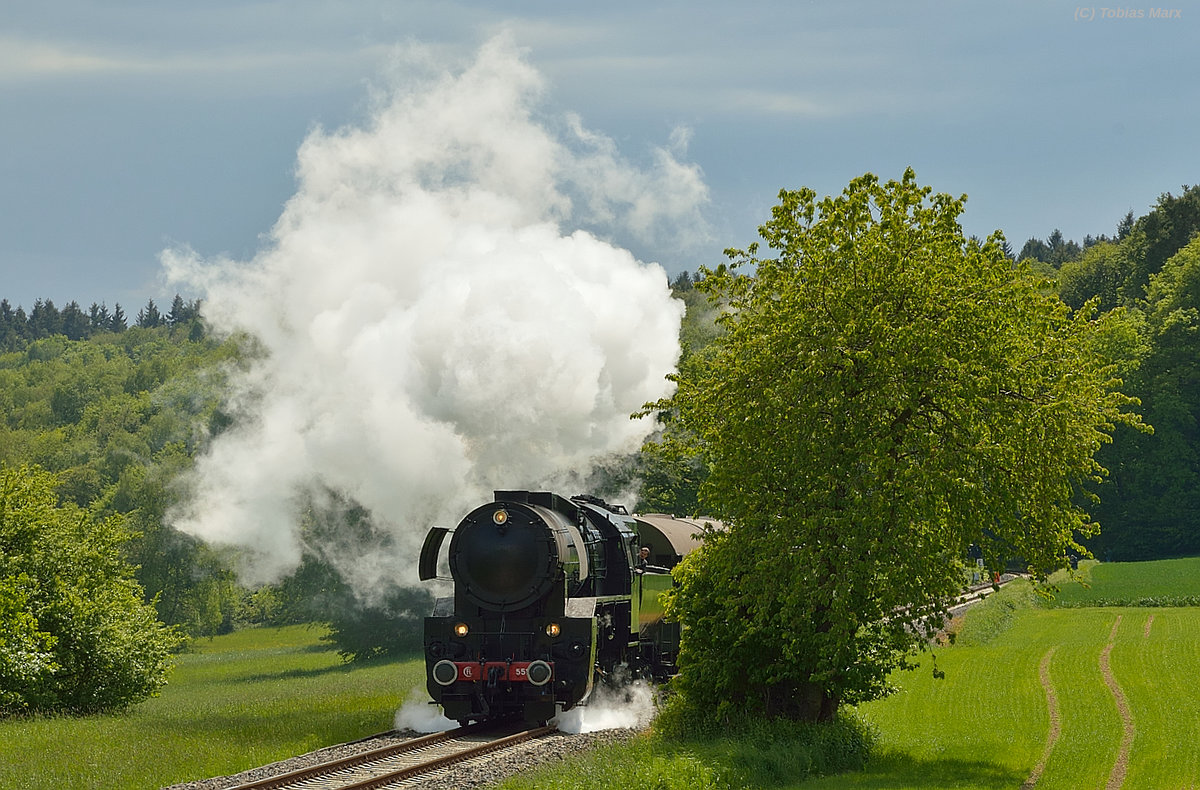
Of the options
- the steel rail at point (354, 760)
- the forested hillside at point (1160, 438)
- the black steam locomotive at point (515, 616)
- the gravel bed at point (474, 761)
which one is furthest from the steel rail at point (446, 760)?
the forested hillside at point (1160, 438)

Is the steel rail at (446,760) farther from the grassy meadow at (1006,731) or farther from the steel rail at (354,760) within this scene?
the grassy meadow at (1006,731)

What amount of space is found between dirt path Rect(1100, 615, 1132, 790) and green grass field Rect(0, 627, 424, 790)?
39.4ft

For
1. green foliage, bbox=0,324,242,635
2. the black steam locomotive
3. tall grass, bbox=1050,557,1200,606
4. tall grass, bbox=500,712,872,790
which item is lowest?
tall grass, bbox=1050,557,1200,606

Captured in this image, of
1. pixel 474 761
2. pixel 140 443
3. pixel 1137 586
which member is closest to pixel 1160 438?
pixel 1137 586

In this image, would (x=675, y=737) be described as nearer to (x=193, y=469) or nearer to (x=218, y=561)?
(x=218, y=561)

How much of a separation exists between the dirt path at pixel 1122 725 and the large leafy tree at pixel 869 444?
3.21m

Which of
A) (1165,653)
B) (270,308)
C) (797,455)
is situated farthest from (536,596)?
(270,308)

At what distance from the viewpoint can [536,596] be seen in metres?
19.7

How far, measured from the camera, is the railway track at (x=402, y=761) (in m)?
15.2

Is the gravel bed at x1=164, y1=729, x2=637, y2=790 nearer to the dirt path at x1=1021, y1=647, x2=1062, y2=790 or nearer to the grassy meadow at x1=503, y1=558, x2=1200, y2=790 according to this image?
the grassy meadow at x1=503, y1=558, x2=1200, y2=790

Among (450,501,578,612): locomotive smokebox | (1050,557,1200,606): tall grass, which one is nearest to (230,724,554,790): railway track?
(450,501,578,612): locomotive smokebox

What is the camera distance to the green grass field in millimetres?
16328

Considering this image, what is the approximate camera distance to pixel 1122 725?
2098 cm

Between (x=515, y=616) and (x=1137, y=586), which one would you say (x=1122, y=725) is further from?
(x=1137, y=586)
